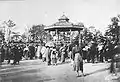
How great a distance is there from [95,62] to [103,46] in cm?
36

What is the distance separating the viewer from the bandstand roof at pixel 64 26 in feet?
15.3

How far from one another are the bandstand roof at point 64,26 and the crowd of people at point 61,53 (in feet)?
1.13

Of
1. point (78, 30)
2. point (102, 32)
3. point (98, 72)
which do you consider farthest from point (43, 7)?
point (98, 72)

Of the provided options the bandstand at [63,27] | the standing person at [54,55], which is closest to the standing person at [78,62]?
the bandstand at [63,27]

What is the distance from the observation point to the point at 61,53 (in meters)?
5.33

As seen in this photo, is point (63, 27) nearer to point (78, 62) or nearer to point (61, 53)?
point (61, 53)

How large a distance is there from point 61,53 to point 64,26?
569 mm

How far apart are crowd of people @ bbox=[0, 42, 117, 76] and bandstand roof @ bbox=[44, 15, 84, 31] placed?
0.34m

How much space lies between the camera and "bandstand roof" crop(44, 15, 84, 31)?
15.3ft

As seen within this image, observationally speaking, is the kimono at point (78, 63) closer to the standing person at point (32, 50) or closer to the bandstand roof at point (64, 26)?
the bandstand roof at point (64, 26)

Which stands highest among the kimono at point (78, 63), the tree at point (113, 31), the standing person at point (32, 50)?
the tree at point (113, 31)

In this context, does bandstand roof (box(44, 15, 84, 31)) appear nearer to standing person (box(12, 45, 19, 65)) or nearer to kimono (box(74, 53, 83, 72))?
kimono (box(74, 53, 83, 72))

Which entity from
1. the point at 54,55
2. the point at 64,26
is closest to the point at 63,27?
the point at 64,26

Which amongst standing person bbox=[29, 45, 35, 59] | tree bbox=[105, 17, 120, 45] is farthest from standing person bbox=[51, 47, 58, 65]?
tree bbox=[105, 17, 120, 45]
